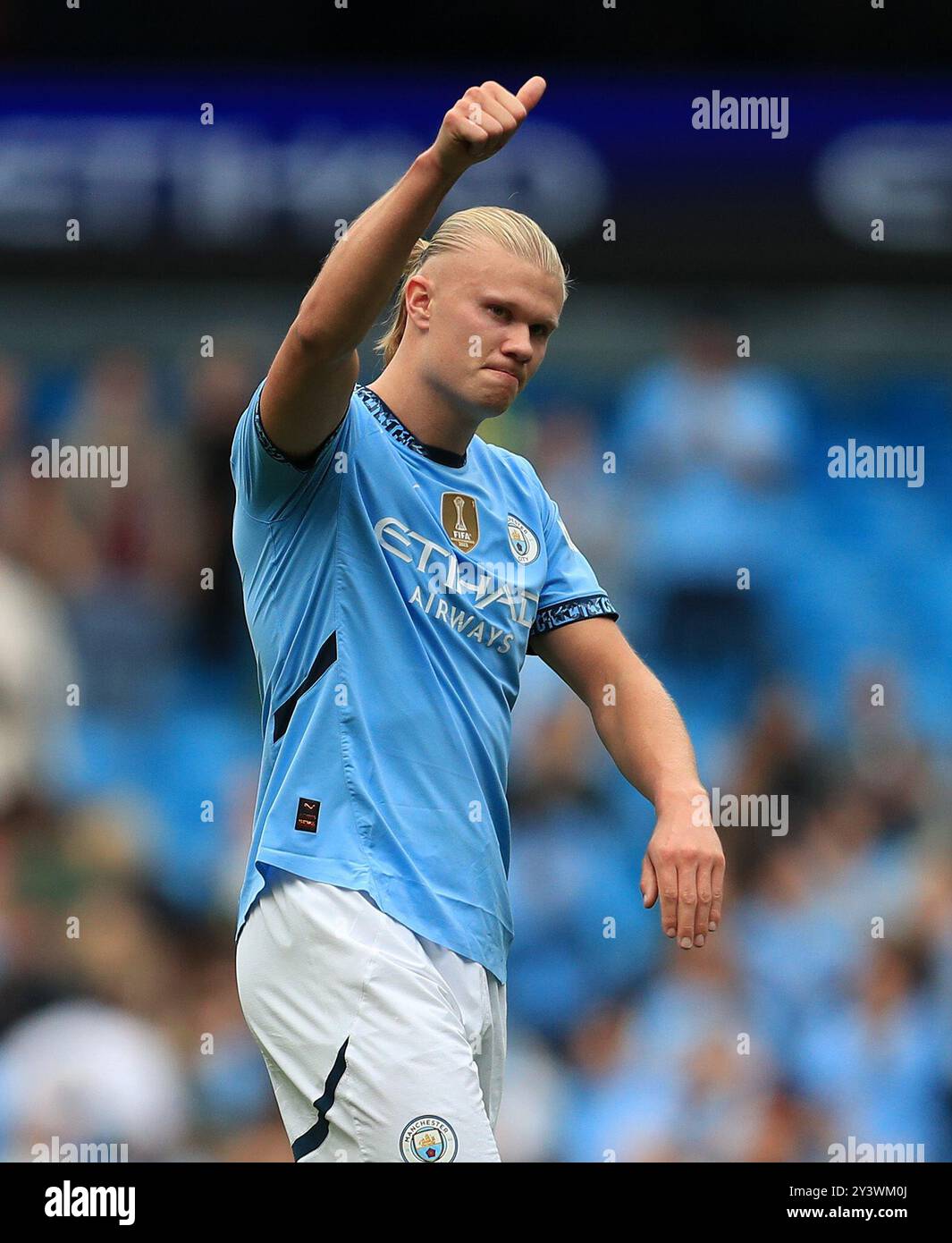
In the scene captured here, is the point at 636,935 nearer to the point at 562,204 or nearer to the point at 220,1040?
the point at 220,1040

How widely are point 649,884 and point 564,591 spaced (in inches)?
27.8

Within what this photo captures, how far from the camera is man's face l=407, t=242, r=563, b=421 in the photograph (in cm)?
317

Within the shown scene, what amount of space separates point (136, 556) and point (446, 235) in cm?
414

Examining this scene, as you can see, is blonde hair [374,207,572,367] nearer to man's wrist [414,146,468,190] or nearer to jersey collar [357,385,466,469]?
jersey collar [357,385,466,469]

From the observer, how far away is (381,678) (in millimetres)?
2998

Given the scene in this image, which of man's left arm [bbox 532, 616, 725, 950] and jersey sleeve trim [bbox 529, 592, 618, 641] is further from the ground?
jersey sleeve trim [bbox 529, 592, 618, 641]

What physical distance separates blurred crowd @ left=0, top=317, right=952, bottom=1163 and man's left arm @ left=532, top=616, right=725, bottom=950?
3.44 m

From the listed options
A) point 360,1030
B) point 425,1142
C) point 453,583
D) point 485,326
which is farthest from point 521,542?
point 425,1142

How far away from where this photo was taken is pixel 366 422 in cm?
314

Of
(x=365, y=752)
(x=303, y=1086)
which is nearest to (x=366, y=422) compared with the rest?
(x=365, y=752)

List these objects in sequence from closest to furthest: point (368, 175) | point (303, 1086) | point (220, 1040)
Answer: point (303, 1086)
point (220, 1040)
point (368, 175)

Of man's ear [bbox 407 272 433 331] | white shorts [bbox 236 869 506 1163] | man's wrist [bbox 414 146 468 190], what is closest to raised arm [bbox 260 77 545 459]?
man's wrist [bbox 414 146 468 190]

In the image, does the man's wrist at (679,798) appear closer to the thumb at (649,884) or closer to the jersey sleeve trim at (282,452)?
the thumb at (649,884)

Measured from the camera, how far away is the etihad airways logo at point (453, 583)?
3.08 metres
